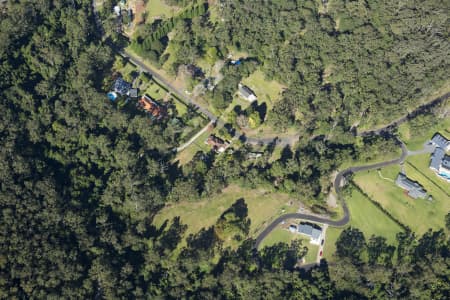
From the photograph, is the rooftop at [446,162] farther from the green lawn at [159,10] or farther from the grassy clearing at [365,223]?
the green lawn at [159,10]

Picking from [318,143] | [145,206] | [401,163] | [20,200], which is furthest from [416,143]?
[20,200]

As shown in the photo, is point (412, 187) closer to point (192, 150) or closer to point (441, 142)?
point (441, 142)

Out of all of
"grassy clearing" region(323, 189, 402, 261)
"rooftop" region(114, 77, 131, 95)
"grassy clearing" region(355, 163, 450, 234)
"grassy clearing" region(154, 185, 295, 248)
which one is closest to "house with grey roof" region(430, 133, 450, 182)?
"grassy clearing" region(355, 163, 450, 234)

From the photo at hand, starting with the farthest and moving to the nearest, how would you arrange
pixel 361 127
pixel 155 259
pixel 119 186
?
pixel 361 127 < pixel 119 186 < pixel 155 259

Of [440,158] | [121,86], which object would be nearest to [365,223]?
[440,158]

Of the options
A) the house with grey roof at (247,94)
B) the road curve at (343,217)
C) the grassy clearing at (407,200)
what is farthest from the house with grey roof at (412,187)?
the house with grey roof at (247,94)

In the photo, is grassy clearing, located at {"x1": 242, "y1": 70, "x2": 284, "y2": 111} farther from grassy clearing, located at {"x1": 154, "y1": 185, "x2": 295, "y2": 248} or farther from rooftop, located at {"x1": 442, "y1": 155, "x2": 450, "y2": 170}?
rooftop, located at {"x1": 442, "y1": 155, "x2": 450, "y2": 170}

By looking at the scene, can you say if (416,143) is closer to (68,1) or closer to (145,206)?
(145,206)

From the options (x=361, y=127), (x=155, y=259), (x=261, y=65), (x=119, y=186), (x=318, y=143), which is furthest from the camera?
(x=261, y=65)
